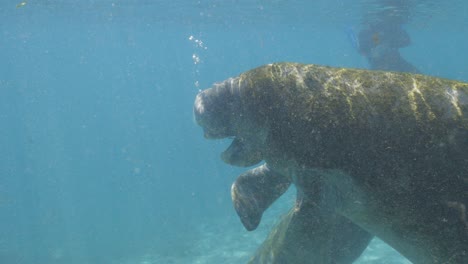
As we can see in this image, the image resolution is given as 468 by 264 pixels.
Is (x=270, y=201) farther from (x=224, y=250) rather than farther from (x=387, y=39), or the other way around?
(x=387, y=39)

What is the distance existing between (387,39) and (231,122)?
1063 inches

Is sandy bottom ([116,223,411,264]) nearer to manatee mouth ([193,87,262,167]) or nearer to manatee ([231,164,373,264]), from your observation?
manatee ([231,164,373,264])

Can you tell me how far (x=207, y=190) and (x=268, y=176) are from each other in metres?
30.0

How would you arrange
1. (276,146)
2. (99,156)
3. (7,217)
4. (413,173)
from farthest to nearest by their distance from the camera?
(99,156), (7,217), (276,146), (413,173)

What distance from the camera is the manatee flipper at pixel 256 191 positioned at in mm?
5121

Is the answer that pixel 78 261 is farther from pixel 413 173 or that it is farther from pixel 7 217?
pixel 7 217

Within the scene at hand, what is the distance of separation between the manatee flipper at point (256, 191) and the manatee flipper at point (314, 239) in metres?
0.40

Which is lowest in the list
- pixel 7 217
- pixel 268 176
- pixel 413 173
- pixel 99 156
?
pixel 99 156

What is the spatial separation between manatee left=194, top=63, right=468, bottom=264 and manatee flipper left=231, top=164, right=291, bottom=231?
844mm

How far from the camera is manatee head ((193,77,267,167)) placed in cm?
451

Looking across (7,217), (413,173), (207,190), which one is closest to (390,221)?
(413,173)

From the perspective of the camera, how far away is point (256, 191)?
5.36 m

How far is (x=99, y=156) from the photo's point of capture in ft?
313

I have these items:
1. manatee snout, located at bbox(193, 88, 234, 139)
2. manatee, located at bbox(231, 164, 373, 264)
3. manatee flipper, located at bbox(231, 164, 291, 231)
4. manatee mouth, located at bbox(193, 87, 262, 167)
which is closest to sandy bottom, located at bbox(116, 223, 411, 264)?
manatee, located at bbox(231, 164, 373, 264)
